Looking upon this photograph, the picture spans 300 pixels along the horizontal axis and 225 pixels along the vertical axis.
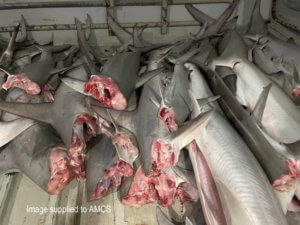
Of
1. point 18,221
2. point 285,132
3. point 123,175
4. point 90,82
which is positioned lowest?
point 18,221

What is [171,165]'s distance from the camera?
141 cm

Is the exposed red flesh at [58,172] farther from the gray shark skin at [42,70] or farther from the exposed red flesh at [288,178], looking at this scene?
the exposed red flesh at [288,178]

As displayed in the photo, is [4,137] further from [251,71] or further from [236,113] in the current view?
→ [251,71]

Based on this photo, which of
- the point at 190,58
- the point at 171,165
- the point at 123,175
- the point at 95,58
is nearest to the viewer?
the point at 171,165

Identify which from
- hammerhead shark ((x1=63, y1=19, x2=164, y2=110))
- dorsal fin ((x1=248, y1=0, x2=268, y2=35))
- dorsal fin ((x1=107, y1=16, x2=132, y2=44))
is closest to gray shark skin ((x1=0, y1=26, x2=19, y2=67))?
hammerhead shark ((x1=63, y1=19, x2=164, y2=110))

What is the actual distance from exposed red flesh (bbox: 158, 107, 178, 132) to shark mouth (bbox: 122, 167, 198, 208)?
0.67 ft

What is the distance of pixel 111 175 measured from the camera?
156 centimetres

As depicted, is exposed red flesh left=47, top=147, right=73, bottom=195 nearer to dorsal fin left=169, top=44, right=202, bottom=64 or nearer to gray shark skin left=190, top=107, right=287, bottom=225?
gray shark skin left=190, top=107, right=287, bottom=225

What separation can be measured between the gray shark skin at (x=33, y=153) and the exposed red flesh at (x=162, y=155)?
509mm

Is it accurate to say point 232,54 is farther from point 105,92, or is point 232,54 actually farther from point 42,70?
point 42,70

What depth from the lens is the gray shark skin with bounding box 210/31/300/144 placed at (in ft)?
5.54

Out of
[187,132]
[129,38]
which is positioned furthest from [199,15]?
[187,132]

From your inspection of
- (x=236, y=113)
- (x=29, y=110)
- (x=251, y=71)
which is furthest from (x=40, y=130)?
(x=251, y=71)

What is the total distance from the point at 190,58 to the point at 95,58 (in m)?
0.66
